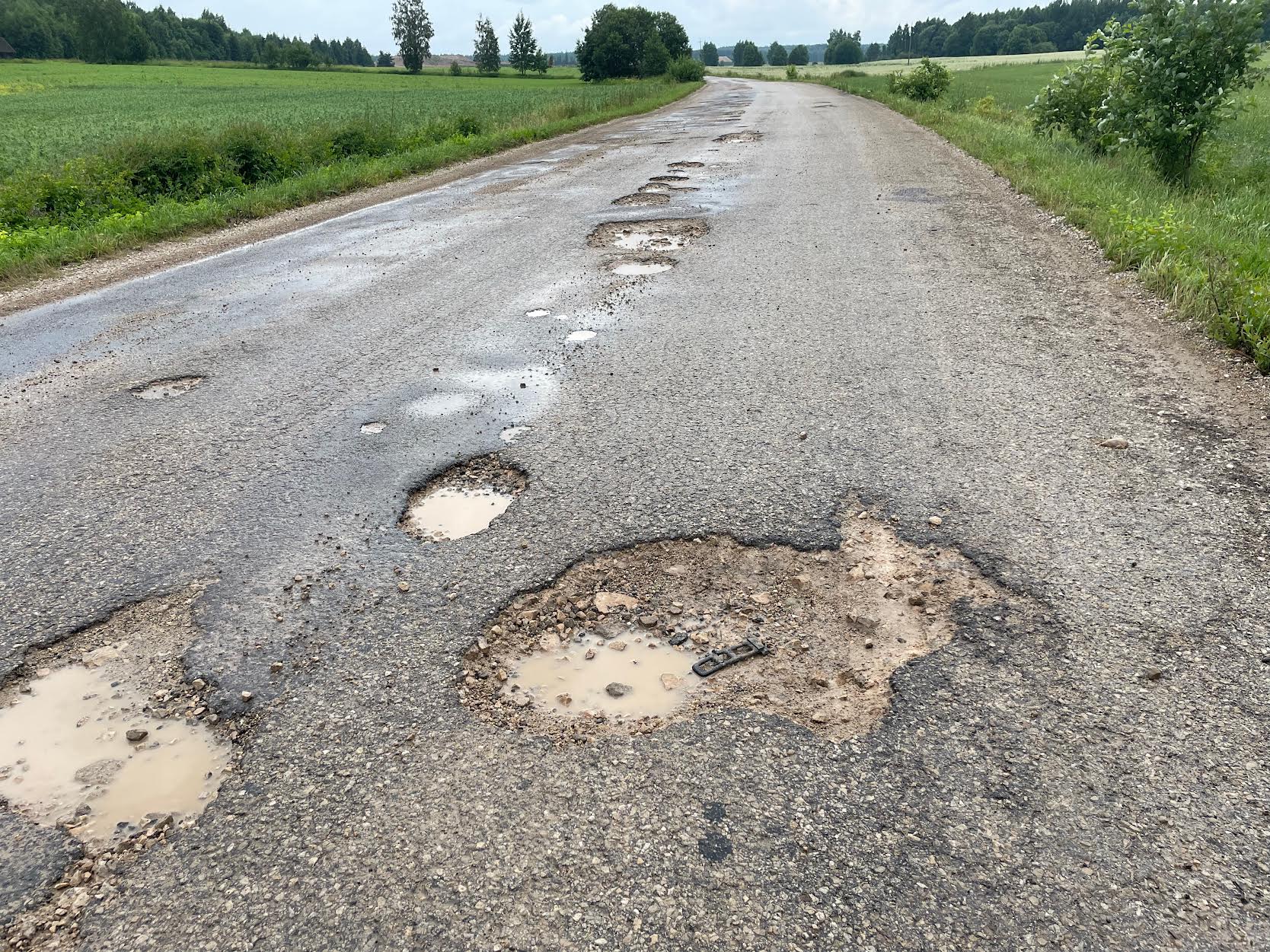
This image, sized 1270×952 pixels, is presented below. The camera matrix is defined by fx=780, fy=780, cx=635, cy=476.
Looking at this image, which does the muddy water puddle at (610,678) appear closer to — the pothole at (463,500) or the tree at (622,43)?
the pothole at (463,500)

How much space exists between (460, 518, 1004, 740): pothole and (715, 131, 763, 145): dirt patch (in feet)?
48.7

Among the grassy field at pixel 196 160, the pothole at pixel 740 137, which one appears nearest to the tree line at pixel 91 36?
the grassy field at pixel 196 160

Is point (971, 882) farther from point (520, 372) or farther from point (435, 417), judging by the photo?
point (520, 372)

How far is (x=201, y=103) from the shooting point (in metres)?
31.9

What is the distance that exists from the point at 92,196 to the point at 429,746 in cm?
1069

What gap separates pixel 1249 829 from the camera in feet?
6.07

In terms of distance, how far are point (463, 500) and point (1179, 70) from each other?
9680mm

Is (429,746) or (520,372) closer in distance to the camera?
(429,746)

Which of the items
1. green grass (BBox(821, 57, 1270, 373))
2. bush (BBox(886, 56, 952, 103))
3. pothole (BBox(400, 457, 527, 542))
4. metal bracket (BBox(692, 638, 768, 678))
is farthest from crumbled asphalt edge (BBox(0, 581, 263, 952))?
bush (BBox(886, 56, 952, 103))

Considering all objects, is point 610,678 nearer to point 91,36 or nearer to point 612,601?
Result: point 612,601

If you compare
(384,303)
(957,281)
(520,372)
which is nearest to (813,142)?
(957,281)

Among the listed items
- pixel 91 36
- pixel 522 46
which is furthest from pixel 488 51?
pixel 91 36

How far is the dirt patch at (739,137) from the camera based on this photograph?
53.6 ft

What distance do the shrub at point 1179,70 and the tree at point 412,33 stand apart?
292 feet
